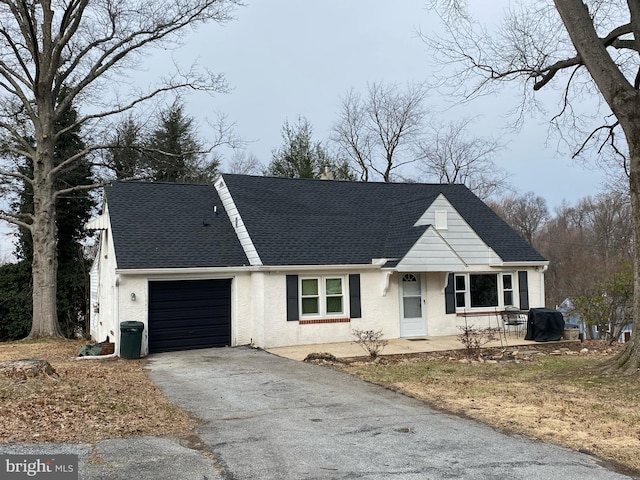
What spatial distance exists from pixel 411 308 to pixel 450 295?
149cm

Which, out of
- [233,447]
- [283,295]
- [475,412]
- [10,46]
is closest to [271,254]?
[283,295]

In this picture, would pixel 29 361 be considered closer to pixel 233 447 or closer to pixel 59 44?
pixel 233 447

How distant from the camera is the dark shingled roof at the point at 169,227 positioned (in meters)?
16.2

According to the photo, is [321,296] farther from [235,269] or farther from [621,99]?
[621,99]

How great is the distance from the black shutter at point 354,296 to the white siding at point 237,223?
121 inches

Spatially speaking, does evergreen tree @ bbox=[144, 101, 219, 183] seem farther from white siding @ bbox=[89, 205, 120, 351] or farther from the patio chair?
the patio chair

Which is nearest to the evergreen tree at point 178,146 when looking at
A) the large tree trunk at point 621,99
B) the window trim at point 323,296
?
the window trim at point 323,296

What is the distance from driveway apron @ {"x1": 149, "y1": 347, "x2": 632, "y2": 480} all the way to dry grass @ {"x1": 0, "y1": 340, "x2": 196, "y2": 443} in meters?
0.47

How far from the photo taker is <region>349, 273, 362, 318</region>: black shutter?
1769 cm

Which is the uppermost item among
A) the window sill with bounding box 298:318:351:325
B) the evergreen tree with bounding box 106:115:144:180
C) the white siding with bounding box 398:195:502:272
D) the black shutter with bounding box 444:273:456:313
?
the evergreen tree with bounding box 106:115:144:180

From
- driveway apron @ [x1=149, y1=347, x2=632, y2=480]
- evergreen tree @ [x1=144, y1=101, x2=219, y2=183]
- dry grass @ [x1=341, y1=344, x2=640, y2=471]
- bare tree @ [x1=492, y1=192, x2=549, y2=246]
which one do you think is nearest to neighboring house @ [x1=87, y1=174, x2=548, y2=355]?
dry grass @ [x1=341, y1=344, x2=640, y2=471]

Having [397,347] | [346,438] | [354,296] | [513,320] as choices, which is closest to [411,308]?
[354,296]

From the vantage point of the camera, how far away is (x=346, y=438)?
279 inches

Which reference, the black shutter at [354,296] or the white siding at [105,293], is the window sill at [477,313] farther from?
the white siding at [105,293]
